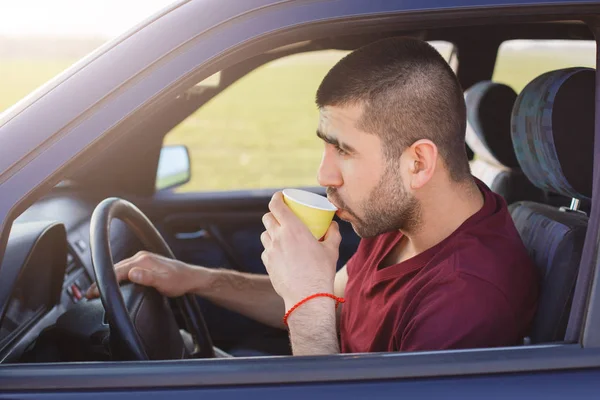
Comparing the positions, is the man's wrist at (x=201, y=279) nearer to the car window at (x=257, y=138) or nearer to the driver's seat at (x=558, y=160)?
the driver's seat at (x=558, y=160)

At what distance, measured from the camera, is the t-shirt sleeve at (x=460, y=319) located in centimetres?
140

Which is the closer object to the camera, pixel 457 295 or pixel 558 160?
pixel 457 295

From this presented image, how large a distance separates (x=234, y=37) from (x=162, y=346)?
856 millimetres

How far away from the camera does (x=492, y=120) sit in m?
2.43

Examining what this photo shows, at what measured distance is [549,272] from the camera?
5.46ft

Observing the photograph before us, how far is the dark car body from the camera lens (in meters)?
1.12

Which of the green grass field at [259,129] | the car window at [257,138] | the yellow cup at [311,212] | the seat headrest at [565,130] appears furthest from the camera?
the car window at [257,138]

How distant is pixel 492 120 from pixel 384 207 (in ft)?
3.28

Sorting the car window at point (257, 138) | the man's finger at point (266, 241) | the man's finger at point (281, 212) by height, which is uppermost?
the car window at point (257, 138)

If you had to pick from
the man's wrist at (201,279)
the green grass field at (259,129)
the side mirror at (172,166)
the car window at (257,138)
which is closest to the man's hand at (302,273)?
the man's wrist at (201,279)

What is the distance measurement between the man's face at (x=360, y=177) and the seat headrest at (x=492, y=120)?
91 centimetres

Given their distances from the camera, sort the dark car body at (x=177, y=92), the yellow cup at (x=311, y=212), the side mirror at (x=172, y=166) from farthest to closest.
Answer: the side mirror at (x=172, y=166) < the yellow cup at (x=311, y=212) < the dark car body at (x=177, y=92)

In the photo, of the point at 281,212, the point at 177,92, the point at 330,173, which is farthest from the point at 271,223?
the point at 177,92

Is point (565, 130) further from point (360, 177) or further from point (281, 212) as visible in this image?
point (281, 212)
